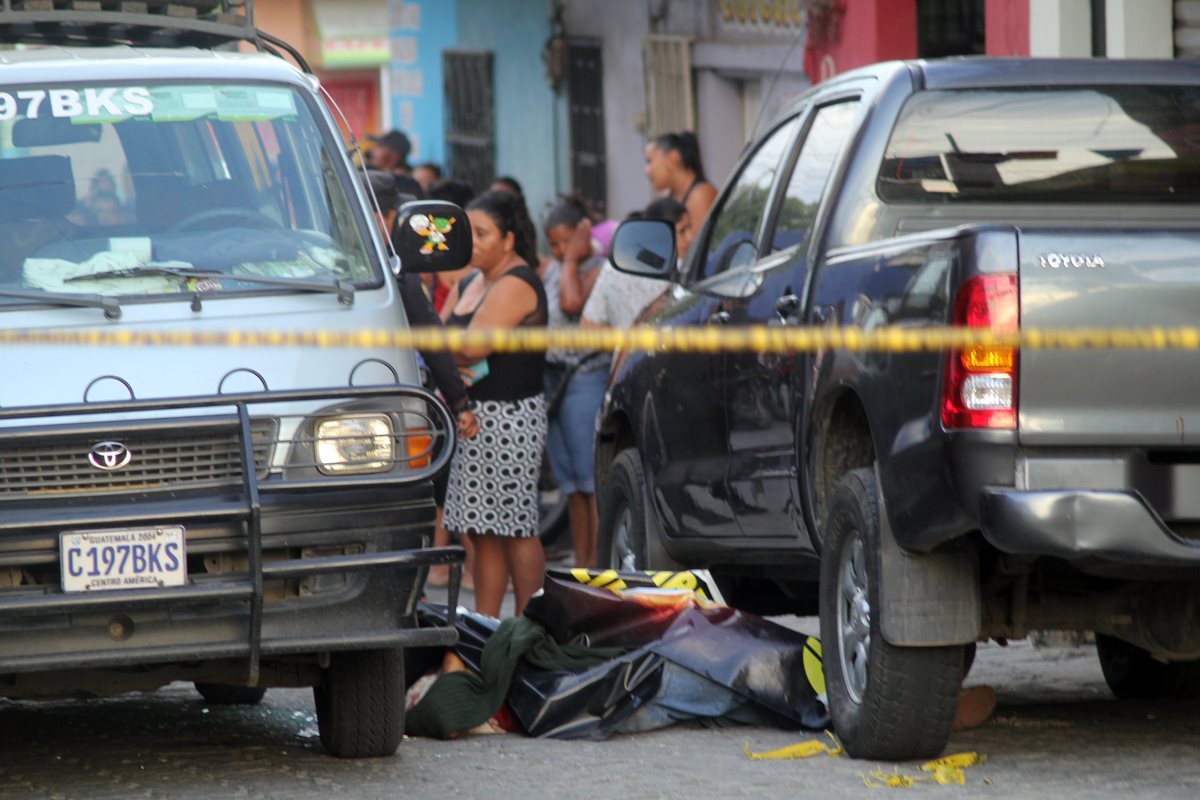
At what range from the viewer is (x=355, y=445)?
5699 mm

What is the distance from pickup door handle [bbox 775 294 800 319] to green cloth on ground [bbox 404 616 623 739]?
4.10 feet

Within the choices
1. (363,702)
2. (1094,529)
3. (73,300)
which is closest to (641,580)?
(363,702)

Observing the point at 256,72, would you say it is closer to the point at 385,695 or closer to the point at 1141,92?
the point at 385,695

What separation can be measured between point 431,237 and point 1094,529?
8.30 ft

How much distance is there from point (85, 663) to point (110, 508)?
0.41 meters

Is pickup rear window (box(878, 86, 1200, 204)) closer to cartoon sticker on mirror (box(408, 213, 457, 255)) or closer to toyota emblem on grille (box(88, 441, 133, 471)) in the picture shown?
cartoon sticker on mirror (box(408, 213, 457, 255))

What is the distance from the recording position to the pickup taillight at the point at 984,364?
500 centimetres

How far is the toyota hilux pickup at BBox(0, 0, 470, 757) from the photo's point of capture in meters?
5.39

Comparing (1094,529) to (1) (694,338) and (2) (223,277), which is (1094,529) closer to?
(1) (694,338)

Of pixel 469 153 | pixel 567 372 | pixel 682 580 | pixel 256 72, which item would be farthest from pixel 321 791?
pixel 469 153

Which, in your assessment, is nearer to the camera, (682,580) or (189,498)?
(189,498)

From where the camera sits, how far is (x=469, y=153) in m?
24.9

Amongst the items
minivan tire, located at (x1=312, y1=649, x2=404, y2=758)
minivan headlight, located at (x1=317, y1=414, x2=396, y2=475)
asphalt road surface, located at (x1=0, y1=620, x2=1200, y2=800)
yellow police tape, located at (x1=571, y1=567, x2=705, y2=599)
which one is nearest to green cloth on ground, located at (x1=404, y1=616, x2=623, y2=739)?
asphalt road surface, located at (x1=0, y1=620, x2=1200, y2=800)

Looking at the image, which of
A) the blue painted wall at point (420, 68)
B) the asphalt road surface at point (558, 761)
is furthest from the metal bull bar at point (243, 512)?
the blue painted wall at point (420, 68)
